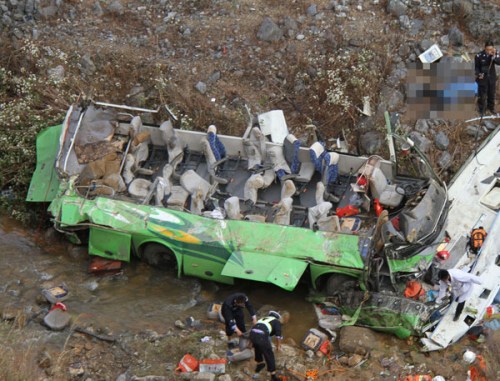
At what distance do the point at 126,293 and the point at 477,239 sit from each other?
4.94 metres

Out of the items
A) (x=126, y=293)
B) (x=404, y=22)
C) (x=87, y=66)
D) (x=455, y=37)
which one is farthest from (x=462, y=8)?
(x=126, y=293)

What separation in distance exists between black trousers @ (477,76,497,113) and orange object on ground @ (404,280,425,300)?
4.45 meters

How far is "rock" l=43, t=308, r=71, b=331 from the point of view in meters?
9.72

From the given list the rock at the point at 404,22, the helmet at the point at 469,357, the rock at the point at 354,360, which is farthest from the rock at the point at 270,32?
the helmet at the point at 469,357

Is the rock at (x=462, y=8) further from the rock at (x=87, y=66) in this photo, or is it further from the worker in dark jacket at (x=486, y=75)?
the rock at (x=87, y=66)

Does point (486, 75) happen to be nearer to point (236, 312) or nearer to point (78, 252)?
point (236, 312)

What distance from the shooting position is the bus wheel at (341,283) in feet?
32.0

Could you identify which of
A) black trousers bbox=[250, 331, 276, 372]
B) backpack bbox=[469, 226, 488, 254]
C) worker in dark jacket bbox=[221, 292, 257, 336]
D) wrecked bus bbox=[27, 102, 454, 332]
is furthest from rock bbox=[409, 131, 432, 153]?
black trousers bbox=[250, 331, 276, 372]

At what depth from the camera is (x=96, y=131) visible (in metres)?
11.8

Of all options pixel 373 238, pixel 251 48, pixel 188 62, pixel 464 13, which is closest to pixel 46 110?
pixel 188 62

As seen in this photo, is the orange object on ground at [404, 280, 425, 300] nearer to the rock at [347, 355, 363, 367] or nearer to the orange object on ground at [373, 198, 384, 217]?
the rock at [347, 355, 363, 367]

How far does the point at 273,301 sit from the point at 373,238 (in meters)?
1.78

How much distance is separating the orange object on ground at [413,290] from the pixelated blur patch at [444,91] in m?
3.97

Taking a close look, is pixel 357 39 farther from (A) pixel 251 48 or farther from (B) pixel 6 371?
(B) pixel 6 371
